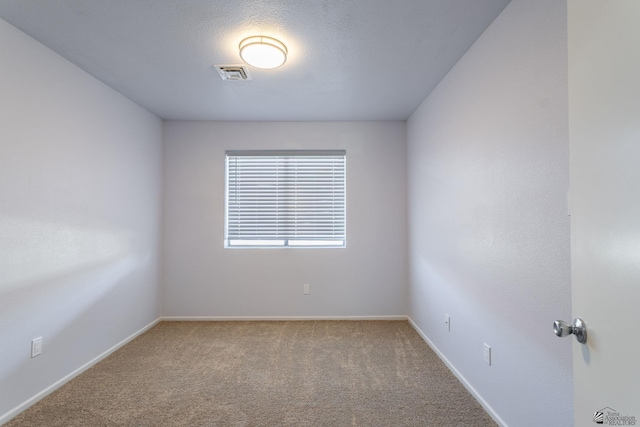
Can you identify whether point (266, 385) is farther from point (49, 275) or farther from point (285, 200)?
point (285, 200)

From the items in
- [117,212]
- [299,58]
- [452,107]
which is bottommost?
[117,212]

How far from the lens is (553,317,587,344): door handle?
80cm

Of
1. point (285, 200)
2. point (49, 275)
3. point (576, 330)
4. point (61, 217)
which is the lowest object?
point (49, 275)

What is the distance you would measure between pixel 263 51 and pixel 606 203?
2.07 meters

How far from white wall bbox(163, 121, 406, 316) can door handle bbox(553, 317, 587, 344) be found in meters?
2.95

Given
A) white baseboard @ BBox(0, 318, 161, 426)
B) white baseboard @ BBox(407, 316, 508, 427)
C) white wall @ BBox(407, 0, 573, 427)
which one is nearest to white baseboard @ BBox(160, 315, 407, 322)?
white baseboard @ BBox(0, 318, 161, 426)

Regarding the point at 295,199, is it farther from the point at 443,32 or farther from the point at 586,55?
the point at 586,55

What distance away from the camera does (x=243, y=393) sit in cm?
217

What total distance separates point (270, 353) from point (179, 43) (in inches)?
106

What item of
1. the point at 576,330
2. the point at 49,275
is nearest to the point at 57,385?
the point at 49,275

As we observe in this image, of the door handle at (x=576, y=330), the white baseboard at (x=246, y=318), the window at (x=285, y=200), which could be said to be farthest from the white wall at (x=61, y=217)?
the door handle at (x=576, y=330)

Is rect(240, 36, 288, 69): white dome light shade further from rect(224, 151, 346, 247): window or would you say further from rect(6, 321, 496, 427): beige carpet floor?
rect(6, 321, 496, 427): beige carpet floor

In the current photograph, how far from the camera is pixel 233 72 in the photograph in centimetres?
251

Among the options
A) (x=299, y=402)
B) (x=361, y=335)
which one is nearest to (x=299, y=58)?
(x=299, y=402)
